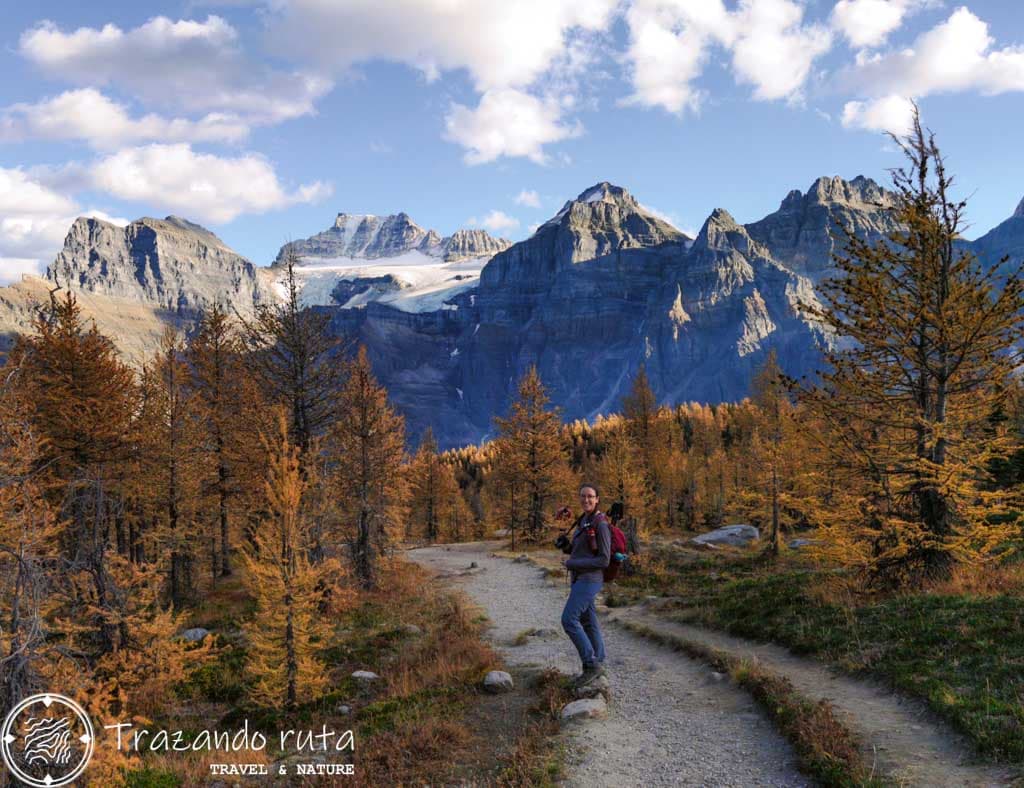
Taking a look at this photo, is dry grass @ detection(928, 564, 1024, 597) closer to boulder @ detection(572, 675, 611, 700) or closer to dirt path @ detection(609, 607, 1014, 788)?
dirt path @ detection(609, 607, 1014, 788)

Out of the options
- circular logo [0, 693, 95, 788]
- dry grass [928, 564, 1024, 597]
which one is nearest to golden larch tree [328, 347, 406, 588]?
circular logo [0, 693, 95, 788]

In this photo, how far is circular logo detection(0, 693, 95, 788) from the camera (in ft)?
18.1

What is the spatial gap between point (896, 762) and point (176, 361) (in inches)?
1046

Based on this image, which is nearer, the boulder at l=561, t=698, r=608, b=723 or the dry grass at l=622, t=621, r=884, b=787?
the dry grass at l=622, t=621, r=884, b=787

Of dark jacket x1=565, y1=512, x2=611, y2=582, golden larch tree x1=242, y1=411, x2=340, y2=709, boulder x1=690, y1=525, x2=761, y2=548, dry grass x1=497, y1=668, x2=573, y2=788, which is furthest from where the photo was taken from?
boulder x1=690, y1=525, x2=761, y2=548

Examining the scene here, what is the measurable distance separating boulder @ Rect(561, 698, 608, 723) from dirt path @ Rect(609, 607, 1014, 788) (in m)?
2.89

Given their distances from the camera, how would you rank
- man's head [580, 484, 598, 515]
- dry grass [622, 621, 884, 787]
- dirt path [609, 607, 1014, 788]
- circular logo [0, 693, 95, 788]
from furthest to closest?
man's head [580, 484, 598, 515] → dry grass [622, 621, 884, 787] → dirt path [609, 607, 1014, 788] → circular logo [0, 693, 95, 788]

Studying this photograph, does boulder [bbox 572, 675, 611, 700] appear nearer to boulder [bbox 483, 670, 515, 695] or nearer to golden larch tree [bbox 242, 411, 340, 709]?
boulder [bbox 483, 670, 515, 695]

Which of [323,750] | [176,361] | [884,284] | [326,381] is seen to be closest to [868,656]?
[884,284]

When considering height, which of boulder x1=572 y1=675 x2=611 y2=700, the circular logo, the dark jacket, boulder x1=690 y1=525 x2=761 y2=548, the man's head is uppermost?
the man's head

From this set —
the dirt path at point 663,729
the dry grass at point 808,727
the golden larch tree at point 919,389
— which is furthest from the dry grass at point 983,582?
the dirt path at point 663,729

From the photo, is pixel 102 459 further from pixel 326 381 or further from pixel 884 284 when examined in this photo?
pixel 884 284

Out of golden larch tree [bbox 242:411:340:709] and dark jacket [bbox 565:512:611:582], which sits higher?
dark jacket [bbox 565:512:611:582]

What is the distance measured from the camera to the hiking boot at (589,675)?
29.2 feet
